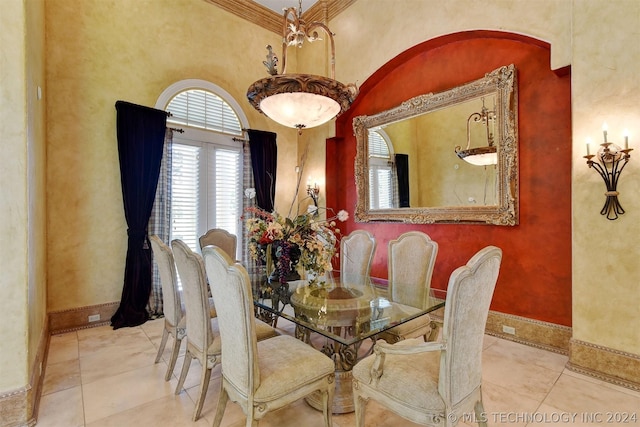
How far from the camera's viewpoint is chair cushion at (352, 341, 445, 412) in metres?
1.41

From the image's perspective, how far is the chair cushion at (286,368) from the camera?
60.1 inches

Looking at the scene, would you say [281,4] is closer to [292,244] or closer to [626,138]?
[292,244]

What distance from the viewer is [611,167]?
2.36m

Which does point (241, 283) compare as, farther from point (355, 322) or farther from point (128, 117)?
point (128, 117)

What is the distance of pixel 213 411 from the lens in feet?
A: 6.68

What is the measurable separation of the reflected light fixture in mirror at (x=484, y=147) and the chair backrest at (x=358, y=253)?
1.47m

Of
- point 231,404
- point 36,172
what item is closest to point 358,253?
point 231,404

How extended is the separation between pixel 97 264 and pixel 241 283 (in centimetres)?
314

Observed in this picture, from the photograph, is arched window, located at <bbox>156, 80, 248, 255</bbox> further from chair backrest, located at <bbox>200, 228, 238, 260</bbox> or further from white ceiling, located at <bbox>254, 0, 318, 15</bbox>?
white ceiling, located at <bbox>254, 0, 318, 15</bbox>

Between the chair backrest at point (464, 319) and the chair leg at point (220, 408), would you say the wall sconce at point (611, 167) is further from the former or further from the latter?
the chair leg at point (220, 408)

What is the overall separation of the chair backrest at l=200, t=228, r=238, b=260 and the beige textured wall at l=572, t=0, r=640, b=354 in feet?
11.4

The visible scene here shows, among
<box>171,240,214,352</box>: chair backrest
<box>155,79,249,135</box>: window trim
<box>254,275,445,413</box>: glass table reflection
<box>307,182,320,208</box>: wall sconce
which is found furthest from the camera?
<box>307,182,320,208</box>: wall sconce

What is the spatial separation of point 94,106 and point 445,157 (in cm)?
423

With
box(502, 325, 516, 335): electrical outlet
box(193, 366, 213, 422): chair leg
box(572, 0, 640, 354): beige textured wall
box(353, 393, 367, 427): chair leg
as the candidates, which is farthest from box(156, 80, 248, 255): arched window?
box(572, 0, 640, 354): beige textured wall
